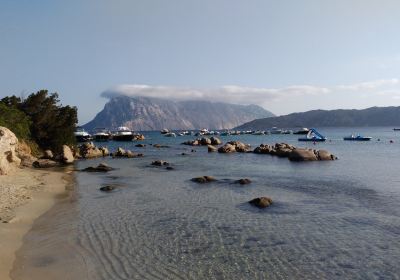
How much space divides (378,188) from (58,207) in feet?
85.9

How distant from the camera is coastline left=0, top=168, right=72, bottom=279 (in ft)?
53.4

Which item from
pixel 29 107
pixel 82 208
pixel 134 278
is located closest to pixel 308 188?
pixel 82 208

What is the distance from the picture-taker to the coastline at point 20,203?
1628 centimetres

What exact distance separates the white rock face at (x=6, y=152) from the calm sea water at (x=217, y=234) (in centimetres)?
881

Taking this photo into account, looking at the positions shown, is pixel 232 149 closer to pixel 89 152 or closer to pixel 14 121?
pixel 89 152

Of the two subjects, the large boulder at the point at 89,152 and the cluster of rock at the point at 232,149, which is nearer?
the large boulder at the point at 89,152

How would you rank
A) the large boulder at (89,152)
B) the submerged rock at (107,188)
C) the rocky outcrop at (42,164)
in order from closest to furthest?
the submerged rock at (107,188) < the rocky outcrop at (42,164) < the large boulder at (89,152)

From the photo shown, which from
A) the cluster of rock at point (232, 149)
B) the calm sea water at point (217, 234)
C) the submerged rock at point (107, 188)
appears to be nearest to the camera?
the calm sea water at point (217, 234)

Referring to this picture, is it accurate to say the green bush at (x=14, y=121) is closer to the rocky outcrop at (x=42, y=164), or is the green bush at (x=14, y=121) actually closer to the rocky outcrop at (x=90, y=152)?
the rocky outcrop at (x=42, y=164)

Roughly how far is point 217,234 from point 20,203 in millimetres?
13915

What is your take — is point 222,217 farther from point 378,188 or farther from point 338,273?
point 378,188

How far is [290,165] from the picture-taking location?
174 feet

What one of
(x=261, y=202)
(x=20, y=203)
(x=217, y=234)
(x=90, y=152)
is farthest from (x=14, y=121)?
(x=217, y=234)

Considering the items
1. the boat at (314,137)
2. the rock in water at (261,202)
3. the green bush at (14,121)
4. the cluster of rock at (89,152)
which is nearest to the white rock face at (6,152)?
the green bush at (14,121)
